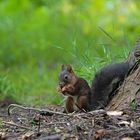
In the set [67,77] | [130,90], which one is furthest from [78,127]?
[67,77]

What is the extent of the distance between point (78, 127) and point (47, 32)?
7.95 metres

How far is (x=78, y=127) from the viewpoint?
4.85 metres

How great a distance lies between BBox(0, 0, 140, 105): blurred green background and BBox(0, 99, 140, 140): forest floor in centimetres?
303

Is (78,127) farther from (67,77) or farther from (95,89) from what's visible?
(67,77)

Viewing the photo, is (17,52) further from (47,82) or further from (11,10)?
(47,82)

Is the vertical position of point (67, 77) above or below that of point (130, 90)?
above

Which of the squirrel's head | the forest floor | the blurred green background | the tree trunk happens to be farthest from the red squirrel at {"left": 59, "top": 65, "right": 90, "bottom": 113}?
the blurred green background

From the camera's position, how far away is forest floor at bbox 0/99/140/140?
468cm

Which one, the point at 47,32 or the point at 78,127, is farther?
the point at 47,32

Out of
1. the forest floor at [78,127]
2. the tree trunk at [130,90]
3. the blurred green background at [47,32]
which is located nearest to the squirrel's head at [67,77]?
the tree trunk at [130,90]

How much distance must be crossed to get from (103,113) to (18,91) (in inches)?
149

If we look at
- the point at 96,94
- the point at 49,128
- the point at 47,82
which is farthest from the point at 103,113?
the point at 47,82

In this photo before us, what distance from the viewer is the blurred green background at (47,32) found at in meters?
9.73

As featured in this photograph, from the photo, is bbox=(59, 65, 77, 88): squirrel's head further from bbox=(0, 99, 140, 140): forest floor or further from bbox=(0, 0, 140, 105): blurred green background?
bbox=(0, 0, 140, 105): blurred green background
